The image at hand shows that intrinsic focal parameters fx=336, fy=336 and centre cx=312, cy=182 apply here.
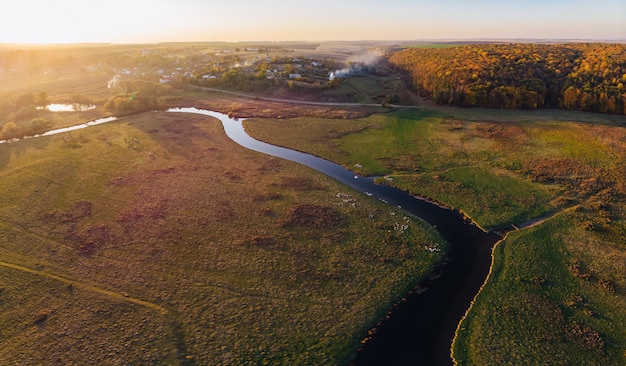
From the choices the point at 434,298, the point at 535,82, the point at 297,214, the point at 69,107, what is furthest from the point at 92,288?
the point at 535,82

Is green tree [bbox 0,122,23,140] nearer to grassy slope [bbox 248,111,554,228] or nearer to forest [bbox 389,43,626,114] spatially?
A: grassy slope [bbox 248,111,554,228]

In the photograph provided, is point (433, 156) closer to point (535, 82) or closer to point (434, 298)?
point (434, 298)

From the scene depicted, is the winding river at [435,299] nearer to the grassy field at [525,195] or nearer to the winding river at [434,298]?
the winding river at [434,298]

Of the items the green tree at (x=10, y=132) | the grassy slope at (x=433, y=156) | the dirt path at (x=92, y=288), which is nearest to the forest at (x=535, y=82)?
the grassy slope at (x=433, y=156)

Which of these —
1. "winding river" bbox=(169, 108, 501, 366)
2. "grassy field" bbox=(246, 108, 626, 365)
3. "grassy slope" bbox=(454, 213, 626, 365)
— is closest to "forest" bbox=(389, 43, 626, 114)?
"grassy field" bbox=(246, 108, 626, 365)

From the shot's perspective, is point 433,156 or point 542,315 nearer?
point 542,315

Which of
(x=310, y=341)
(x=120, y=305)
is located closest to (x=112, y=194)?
(x=120, y=305)
